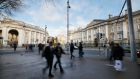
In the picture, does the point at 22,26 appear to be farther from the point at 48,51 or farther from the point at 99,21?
the point at 48,51

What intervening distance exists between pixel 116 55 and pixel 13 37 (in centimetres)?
9247

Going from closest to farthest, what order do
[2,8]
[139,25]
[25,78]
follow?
1. [25,78]
2. [2,8]
3. [139,25]

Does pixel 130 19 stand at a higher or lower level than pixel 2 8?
lower

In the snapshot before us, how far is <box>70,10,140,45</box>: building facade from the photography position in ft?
220

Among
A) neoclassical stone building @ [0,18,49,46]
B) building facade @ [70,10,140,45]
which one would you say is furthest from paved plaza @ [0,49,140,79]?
neoclassical stone building @ [0,18,49,46]

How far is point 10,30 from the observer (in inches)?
3772

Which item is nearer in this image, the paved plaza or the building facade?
the paved plaza

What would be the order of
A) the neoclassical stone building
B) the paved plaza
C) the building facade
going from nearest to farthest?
the paved plaza < the building facade < the neoclassical stone building

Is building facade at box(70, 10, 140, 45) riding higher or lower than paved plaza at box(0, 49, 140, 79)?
higher

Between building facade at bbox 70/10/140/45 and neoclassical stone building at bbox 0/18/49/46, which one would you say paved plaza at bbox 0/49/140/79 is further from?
neoclassical stone building at bbox 0/18/49/46

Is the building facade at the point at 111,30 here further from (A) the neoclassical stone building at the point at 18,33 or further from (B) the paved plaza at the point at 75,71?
(B) the paved plaza at the point at 75,71

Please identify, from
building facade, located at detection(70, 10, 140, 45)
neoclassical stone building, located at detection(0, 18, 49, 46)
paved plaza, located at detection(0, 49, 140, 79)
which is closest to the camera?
paved plaza, located at detection(0, 49, 140, 79)

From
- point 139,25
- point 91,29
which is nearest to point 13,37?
point 91,29

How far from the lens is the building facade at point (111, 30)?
66994 millimetres
